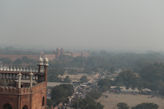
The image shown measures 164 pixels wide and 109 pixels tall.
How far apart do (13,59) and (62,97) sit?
10380 centimetres

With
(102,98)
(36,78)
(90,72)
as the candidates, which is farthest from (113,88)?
(36,78)

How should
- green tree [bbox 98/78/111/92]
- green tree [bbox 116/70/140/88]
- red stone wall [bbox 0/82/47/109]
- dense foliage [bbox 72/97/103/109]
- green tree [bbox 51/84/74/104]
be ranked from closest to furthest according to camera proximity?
red stone wall [bbox 0/82/47/109], dense foliage [bbox 72/97/103/109], green tree [bbox 51/84/74/104], green tree [bbox 98/78/111/92], green tree [bbox 116/70/140/88]

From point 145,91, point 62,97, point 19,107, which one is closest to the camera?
point 19,107

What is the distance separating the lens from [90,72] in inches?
4316

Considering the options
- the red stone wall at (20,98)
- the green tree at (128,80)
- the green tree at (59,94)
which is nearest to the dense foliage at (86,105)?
the green tree at (59,94)

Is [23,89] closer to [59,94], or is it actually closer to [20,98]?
[20,98]

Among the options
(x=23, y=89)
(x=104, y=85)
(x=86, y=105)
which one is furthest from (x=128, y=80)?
(x=23, y=89)

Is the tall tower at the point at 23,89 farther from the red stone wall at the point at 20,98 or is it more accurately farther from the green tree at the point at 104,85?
the green tree at the point at 104,85

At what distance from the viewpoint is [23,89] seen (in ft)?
52.0

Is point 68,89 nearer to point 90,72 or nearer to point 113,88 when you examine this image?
point 113,88

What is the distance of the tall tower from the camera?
15.9 m

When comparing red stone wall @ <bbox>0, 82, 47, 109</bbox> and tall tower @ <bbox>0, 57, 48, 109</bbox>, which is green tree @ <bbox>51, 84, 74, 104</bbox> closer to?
tall tower @ <bbox>0, 57, 48, 109</bbox>

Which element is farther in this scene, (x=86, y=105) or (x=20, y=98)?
(x=86, y=105)

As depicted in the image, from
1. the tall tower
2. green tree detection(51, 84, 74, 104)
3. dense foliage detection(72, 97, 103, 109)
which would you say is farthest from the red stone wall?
green tree detection(51, 84, 74, 104)
